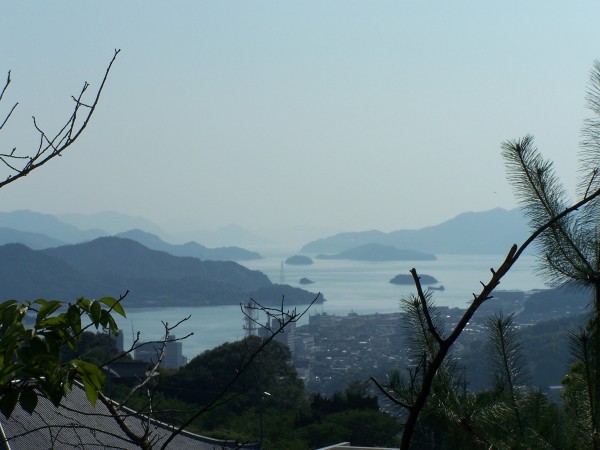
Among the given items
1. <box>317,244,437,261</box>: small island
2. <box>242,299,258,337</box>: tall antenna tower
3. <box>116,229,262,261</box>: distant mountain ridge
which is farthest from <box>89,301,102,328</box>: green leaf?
<box>116,229,262,261</box>: distant mountain ridge

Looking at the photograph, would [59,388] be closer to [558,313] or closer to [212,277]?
[558,313]

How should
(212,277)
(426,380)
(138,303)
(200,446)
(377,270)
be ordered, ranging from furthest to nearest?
(377,270)
(212,277)
(138,303)
(200,446)
(426,380)

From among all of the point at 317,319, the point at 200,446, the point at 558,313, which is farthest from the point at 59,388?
the point at 317,319

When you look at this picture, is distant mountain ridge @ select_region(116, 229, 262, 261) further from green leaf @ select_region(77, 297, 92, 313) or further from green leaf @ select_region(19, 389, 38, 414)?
green leaf @ select_region(19, 389, 38, 414)

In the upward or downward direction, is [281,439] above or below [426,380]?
below

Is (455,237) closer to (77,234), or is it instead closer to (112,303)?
(77,234)
